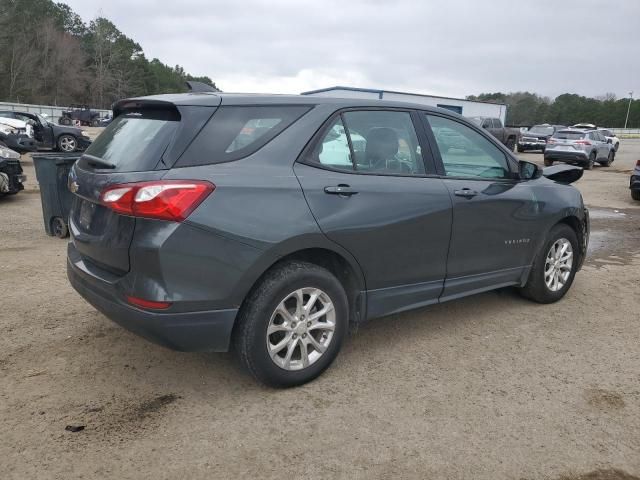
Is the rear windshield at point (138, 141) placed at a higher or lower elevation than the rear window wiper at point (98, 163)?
higher

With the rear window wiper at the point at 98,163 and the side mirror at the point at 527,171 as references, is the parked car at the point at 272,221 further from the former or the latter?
the side mirror at the point at 527,171

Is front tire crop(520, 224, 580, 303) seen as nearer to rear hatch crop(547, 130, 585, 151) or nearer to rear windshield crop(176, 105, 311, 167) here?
rear windshield crop(176, 105, 311, 167)

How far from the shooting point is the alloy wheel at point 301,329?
3.22 meters

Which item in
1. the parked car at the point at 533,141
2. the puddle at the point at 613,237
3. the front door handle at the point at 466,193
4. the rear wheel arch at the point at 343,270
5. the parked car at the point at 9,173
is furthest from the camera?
the parked car at the point at 533,141

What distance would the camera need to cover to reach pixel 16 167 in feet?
31.6

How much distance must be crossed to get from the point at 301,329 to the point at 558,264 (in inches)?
112

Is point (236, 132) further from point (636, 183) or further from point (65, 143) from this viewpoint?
point (65, 143)

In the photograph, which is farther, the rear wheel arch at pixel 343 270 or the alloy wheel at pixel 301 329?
the rear wheel arch at pixel 343 270

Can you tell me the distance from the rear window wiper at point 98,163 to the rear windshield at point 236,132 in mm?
489

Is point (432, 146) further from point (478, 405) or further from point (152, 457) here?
point (152, 457)

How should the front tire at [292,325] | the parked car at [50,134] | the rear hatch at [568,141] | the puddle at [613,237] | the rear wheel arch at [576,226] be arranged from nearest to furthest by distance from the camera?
the front tire at [292,325] → the rear wheel arch at [576,226] → the puddle at [613,237] → the parked car at [50,134] → the rear hatch at [568,141]

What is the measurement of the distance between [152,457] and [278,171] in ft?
5.33

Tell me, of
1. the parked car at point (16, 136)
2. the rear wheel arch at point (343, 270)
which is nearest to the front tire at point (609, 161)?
the parked car at point (16, 136)

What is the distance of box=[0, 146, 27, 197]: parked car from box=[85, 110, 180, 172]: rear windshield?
7080mm
